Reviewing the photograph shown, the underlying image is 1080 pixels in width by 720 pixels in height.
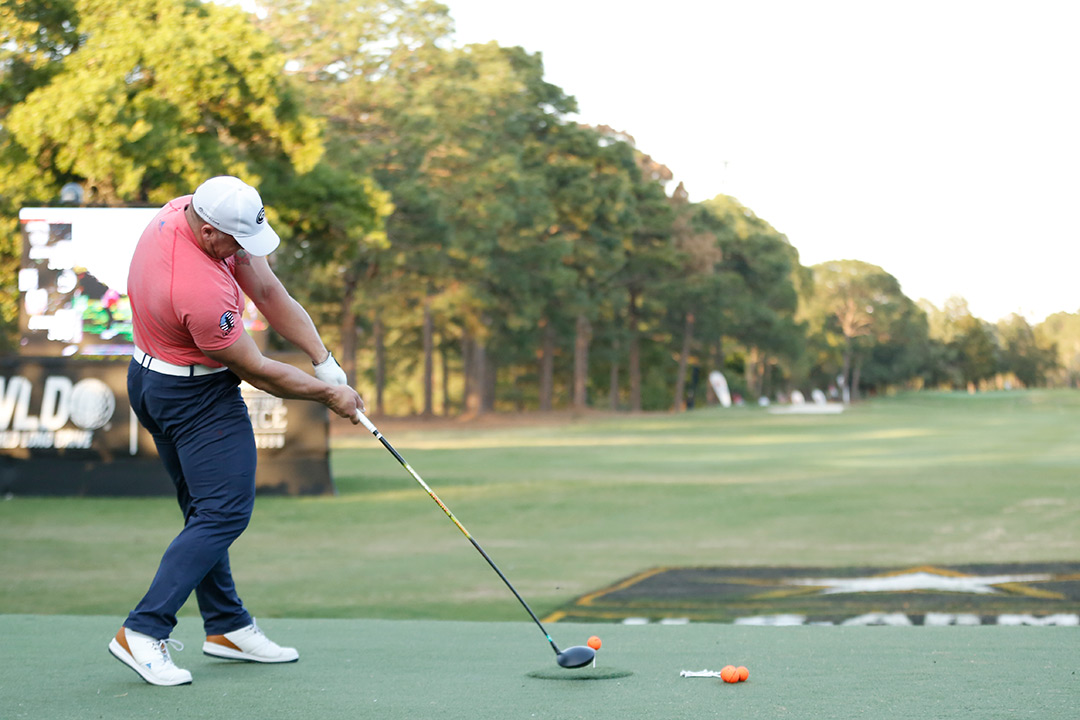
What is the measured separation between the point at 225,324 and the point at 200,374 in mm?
265

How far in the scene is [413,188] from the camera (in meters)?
36.1

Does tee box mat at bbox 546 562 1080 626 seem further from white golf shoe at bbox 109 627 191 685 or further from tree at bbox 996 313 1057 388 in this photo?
tree at bbox 996 313 1057 388

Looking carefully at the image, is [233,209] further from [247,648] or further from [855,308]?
[855,308]

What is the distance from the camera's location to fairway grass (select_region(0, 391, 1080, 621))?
29.7ft

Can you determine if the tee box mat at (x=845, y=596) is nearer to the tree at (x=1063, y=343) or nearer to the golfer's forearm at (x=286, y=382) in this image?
the golfer's forearm at (x=286, y=382)

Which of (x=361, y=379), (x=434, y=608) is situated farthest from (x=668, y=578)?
(x=361, y=379)

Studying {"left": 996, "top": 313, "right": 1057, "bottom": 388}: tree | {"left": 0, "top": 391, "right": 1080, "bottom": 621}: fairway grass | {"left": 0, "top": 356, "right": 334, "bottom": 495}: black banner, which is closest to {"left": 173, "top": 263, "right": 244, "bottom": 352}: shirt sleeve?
{"left": 0, "top": 391, "right": 1080, "bottom": 621}: fairway grass

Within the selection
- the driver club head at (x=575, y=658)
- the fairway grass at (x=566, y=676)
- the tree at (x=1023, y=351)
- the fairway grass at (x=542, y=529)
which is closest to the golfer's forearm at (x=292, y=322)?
the fairway grass at (x=566, y=676)

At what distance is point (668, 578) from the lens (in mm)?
9125

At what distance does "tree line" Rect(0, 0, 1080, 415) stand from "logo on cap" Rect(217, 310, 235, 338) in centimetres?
1363

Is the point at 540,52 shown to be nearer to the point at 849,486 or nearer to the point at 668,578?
the point at 849,486

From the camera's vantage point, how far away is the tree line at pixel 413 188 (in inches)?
824

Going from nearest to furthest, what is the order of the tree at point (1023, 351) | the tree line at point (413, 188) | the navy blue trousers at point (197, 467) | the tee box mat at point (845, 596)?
1. the navy blue trousers at point (197, 467)
2. the tee box mat at point (845, 596)
3. the tree line at point (413, 188)
4. the tree at point (1023, 351)

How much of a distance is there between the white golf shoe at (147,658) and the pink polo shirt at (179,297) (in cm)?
92
